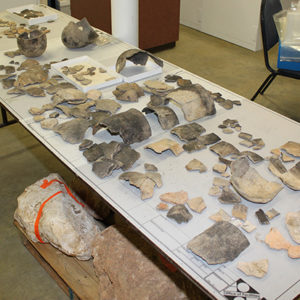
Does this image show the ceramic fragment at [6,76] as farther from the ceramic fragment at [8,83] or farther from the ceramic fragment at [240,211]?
the ceramic fragment at [240,211]

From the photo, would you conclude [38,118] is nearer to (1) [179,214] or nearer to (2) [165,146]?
(2) [165,146]

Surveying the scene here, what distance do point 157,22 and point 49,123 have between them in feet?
9.50


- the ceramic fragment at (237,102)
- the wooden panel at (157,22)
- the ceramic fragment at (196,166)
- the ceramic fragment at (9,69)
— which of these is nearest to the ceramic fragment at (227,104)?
the ceramic fragment at (237,102)

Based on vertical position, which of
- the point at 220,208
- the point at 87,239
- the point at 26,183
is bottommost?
the point at 26,183

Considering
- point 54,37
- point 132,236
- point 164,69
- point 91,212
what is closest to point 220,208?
point 132,236

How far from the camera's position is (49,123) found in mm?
1917

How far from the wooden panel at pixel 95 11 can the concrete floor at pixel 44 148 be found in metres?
0.67

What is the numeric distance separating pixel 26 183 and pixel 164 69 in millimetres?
1171

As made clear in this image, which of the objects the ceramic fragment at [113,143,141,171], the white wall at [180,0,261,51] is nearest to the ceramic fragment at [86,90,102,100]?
the ceramic fragment at [113,143,141,171]

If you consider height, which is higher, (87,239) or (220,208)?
(220,208)

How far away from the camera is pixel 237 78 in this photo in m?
4.18

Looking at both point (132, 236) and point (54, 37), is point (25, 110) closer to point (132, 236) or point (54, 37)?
point (132, 236)

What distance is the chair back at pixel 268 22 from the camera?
2.88 m

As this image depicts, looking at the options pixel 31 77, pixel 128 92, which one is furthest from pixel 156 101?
pixel 31 77
